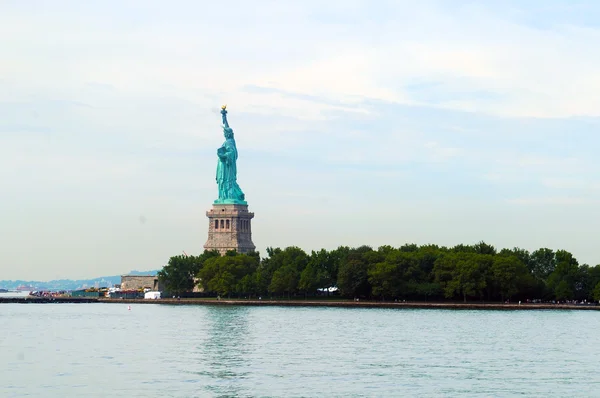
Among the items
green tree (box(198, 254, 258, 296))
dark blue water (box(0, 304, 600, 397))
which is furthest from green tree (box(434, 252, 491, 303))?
dark blue water (box(0, 304, 600, 397))

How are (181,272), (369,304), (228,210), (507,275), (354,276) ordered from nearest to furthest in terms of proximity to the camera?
(507,275) → (369,304) → (354,276) → (181,272) → (228,210)

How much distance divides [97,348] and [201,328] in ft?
61.7

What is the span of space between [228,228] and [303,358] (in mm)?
105630

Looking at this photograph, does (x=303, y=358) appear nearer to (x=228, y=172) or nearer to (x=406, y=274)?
(x=406, y=274)

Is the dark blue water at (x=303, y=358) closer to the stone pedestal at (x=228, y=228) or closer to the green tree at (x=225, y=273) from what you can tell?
the green tree at (x=225, y=273)

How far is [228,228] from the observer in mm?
166625

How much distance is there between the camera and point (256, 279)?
14562 cm

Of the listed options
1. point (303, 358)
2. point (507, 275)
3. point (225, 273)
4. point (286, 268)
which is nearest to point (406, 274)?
point (507, 275)

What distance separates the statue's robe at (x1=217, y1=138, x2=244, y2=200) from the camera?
16438 cm

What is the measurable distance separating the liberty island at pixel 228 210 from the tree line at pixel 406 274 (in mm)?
9216

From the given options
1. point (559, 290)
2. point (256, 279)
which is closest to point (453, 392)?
point (559, 290)

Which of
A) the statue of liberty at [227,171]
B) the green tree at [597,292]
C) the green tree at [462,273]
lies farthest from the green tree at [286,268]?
the green tree at [597,292]

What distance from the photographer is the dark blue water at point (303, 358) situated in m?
49.8

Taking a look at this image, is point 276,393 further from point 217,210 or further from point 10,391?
point 217,210
